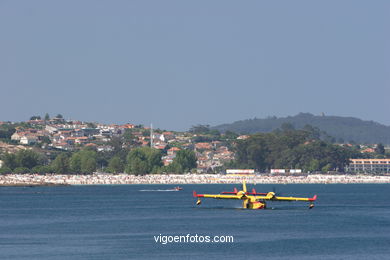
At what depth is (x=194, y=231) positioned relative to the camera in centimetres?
8419

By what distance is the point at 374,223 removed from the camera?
9381 cm

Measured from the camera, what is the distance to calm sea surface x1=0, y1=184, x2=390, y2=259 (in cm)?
6900

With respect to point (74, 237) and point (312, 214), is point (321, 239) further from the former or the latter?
point (312, 214)

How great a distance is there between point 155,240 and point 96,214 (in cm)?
3232

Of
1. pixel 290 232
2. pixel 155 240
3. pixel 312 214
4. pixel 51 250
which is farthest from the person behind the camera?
pixel 312 214

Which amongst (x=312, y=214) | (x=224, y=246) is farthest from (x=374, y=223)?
(x=224, y=246)

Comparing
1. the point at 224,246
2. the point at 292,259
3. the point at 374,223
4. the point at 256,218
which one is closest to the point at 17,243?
the point at 224,246

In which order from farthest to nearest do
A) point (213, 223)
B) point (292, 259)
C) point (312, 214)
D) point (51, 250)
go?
point (312, 214) < point (213, 223) < point (51, 250) < point (292, 259)

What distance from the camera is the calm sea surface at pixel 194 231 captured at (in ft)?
226

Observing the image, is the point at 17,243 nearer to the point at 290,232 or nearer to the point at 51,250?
the point at 51,250

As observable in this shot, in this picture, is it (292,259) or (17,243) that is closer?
(292,259)

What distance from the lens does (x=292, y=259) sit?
65750 mm

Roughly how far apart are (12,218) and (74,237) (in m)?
25.7

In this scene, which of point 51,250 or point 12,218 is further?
point 12,218
